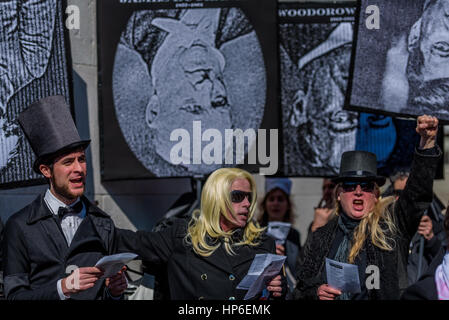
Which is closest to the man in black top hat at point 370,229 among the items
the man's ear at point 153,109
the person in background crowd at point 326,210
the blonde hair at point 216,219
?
the blonde hair at point 216,219

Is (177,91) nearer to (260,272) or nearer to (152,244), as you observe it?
(152,244)

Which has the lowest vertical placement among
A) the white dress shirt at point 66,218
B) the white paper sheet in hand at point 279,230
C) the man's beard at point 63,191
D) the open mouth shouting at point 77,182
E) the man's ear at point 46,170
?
the white paper sheet in hand at point 279,230

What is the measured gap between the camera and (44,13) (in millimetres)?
5121

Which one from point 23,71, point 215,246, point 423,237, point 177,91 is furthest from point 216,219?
point 423,237

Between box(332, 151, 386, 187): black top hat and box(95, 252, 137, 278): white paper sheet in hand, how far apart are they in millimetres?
1639

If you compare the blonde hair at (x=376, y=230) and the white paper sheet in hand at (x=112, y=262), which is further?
the blonde hair at (x=376, y=230)

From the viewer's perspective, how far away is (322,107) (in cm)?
637

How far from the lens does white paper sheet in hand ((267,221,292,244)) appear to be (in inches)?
243

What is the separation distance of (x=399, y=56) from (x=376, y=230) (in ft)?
5.44

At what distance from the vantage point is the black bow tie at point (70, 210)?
3.99 m

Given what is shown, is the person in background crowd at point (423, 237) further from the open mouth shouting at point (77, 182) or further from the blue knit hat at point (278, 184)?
the open mouth shouting at point (77, 182)

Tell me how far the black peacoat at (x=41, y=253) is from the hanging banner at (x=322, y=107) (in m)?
2.69

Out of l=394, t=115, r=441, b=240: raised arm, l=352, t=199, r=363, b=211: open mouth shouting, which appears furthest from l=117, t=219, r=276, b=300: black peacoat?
l=394, t=115, r=441, b=240: raised arm

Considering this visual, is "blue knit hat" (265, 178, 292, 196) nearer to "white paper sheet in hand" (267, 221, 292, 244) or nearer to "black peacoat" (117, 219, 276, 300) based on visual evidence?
"white paper sheet in hand" (267, 221, 292, 244)
